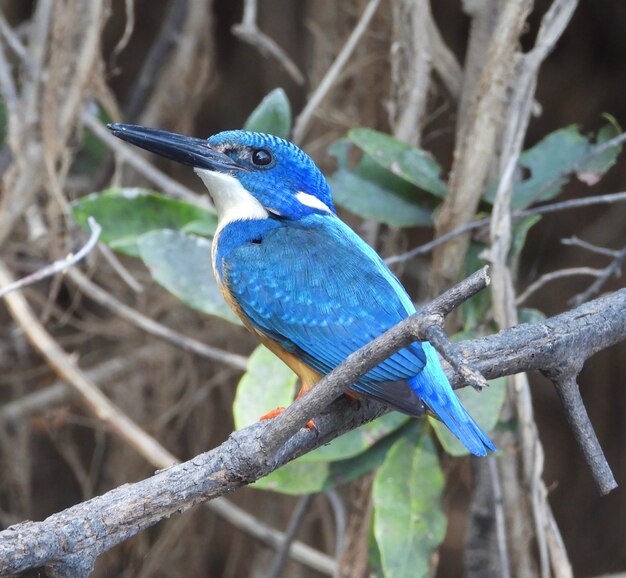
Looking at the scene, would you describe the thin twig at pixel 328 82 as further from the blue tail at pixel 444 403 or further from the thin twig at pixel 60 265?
the blue tail at pixel 444 403

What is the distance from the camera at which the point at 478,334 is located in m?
2.46

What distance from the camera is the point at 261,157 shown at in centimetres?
219

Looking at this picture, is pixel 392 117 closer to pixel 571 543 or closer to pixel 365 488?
pixel 365 488

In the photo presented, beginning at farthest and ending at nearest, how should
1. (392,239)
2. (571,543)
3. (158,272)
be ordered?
(571,543) < (392,239) < (158,272)

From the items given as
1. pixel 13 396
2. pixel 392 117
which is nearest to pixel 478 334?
pixel 392 117

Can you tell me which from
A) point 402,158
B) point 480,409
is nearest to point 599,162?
point 402,158

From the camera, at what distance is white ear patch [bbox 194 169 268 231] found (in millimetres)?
2160

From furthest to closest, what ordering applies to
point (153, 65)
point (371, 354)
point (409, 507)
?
point (153, 65) → point (409, 507) → point (371, 354)

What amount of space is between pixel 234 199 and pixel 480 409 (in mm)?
724

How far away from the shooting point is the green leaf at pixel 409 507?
2264 mm

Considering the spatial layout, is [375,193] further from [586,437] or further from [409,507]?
[586,437]

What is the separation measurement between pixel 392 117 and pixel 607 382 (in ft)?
5.21

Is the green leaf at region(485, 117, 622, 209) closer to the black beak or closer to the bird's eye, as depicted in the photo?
the bird's eye

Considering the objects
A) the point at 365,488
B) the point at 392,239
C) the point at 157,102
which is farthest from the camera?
the point at 157,102
